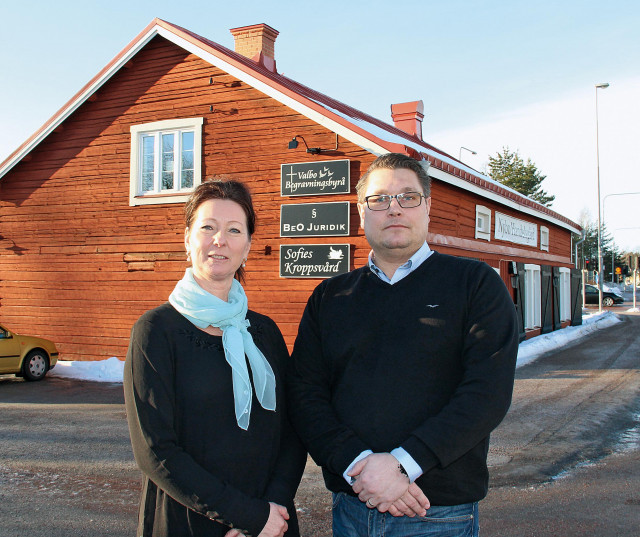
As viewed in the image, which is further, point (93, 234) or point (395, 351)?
point (93, 234)

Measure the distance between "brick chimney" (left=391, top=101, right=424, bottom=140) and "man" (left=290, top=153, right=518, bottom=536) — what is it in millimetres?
18357

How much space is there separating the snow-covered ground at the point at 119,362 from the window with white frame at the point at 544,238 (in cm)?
276

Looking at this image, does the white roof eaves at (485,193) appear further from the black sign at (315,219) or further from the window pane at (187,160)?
the window pane at (187,160)

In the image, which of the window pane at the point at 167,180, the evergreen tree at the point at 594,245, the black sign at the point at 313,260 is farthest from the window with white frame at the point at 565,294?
the evergreen tree at the point at 594,245

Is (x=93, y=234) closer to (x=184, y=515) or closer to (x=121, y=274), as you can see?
(x=121, y=274)

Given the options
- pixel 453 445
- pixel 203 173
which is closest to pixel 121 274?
pixel 203 173

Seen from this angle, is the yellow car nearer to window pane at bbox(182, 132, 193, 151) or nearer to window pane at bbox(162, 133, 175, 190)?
window pane at bbox(162, 133, 175, 190)

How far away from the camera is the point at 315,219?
1124 centimetres

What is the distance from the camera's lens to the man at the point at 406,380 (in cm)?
218

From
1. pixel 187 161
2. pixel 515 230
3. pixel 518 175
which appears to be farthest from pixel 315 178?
pixel 518 175

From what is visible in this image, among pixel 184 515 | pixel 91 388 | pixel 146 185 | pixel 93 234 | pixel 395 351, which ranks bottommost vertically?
pixel 91 388

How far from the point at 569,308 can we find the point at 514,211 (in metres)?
6.64

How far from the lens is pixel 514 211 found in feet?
55.7

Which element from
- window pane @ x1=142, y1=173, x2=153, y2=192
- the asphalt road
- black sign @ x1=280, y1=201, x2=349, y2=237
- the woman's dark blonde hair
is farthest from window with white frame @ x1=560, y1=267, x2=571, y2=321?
the woman's dark blonde hair
